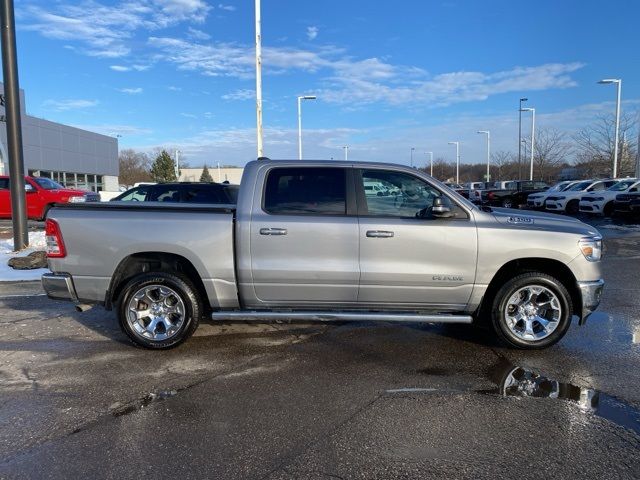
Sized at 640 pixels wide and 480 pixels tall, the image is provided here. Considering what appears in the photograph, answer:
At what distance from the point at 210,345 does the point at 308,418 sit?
80.0 inches

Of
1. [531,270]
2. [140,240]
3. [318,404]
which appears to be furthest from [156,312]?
[531,270]

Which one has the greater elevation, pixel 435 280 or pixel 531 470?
pixel 435 280

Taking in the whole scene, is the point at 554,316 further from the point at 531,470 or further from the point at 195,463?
the point at 195,463

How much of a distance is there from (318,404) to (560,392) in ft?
6.64

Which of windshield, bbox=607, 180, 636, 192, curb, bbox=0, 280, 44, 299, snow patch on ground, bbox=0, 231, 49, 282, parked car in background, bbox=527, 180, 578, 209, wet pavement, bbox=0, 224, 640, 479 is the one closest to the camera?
wet pavement, bbox=0, 224, 640, 479

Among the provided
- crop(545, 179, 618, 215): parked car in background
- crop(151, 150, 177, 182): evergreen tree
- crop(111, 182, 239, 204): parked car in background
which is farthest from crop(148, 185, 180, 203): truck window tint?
crop(151, 150, 177, 182): evergreen tree

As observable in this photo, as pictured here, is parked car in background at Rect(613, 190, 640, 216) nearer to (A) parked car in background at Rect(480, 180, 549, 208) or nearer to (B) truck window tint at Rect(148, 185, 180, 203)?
(A) parked car in background at Rect(480, 180, 549, 208)

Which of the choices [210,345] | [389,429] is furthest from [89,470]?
[210,345]

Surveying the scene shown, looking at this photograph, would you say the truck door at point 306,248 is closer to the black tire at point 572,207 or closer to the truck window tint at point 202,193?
the truck window tint at point 202,193

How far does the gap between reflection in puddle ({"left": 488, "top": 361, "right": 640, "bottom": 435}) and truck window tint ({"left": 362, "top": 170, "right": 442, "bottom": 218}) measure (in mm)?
1766

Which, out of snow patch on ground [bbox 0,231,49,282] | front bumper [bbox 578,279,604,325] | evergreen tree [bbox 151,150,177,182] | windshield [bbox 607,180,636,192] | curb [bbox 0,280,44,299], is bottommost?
curb [bbox 0,280,44,299]

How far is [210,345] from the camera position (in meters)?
5.39

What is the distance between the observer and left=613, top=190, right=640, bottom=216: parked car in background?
65.3 feet

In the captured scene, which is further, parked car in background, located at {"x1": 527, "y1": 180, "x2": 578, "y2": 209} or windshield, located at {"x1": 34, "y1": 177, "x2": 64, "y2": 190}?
parked car in background, located at {"x1": 527, "y1": 180, "x2": 578, "y2": 209}
